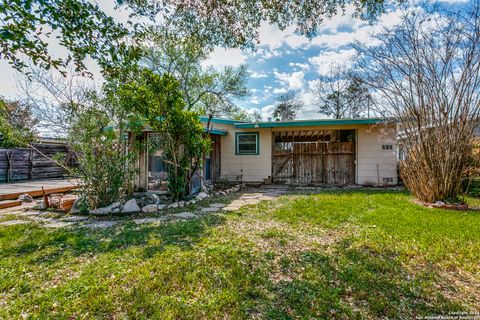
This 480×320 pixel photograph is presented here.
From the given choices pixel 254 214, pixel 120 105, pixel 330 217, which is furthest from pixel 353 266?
pixel 120 105

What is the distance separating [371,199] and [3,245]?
755 centimetres

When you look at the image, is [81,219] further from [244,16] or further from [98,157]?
[244,16]

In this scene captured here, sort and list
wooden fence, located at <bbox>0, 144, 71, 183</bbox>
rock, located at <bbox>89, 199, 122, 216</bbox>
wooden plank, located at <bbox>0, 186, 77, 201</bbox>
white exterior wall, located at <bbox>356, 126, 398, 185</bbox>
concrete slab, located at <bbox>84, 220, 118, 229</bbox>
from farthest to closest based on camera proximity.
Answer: wooden fence, located at <bbox>0, 144, 71, 183</bbox>, white exterior wall, located at <bbox>356, 126, 398, 185</bbox>, wooden plank, located at <bbox>0, 186, 77, 201</bbox>, rock, located at <bbox>89, 199, 122, 216</bbox>, concrete slab, located at <bbox>84, 220, 118, 229</bbox>

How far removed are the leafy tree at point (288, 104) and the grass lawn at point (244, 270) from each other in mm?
19134

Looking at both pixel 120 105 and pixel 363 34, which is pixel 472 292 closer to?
pixel 363 34

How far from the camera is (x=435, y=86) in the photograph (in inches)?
219

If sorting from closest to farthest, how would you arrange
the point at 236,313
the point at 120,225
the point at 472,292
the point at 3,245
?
the point at 236,313 → the point at 472,292 → the point at 3,245 → the point at 120,225

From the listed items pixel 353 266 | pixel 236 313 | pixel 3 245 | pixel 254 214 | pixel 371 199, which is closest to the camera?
pixel 236 313

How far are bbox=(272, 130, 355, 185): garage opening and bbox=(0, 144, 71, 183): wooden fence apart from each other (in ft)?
31.2

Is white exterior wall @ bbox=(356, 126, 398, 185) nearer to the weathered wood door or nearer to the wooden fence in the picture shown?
the weathered wood door

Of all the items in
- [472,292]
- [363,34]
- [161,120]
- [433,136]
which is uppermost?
[363,34]

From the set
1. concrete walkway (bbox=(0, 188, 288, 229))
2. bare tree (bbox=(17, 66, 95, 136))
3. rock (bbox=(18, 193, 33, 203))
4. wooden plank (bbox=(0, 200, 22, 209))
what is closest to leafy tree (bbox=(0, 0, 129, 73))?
concrete walkway (bbox=(0, 188, 288, 229))

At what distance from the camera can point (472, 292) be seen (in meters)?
2.33

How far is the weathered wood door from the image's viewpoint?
1033 cm
